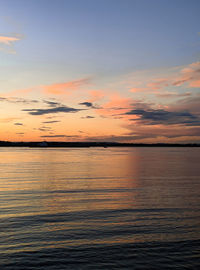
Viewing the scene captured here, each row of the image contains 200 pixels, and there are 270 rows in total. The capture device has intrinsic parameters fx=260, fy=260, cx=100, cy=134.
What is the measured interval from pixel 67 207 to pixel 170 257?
34.5 ft

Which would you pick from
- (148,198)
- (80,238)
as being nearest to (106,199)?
(148,198)

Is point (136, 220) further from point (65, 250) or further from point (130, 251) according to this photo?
point (65, 250)

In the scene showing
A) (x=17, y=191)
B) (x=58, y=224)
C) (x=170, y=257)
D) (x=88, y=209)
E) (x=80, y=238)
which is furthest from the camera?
(x=17, y=191)

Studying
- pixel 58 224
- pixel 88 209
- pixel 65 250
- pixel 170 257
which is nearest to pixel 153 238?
pixel 170 257

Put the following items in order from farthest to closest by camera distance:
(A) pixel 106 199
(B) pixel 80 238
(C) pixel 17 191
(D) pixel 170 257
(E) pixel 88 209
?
1. (C) pixel 17 191
2. (A) pixel 106 199
3. (E) pixel 88 209
4. (B) pixel 80 238
5. (D) pixel 170 257

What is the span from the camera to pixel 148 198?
78.7ft

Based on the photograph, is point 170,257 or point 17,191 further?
point 17,191

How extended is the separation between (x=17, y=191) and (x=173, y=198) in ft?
51.2

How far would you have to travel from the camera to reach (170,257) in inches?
444

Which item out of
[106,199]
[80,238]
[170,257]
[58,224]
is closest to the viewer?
[170,257]

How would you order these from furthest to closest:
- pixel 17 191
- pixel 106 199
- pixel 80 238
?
pixel 17 191 → pixel 106 199 → pixel 80 238

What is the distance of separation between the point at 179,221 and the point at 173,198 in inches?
300

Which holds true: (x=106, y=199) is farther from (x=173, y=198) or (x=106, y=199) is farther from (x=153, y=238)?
→ (x=153, y=238)

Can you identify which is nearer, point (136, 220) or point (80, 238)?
point (80, 238)
